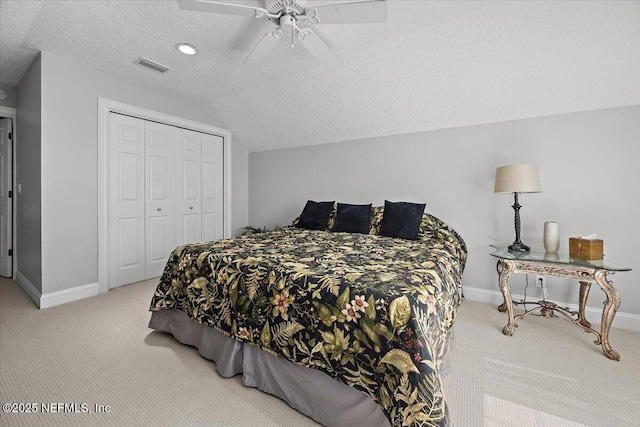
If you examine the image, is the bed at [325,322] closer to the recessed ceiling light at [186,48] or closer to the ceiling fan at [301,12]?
Result: the ceiling fan at [301,12]

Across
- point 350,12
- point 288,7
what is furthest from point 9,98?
point 350,12

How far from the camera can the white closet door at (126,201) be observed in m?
3.13

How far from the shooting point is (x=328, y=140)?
3906 mm

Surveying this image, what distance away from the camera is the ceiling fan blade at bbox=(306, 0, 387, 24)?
→ 1662 millimetres

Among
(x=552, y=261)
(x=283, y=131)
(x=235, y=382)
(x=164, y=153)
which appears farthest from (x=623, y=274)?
(x=164, y=153)

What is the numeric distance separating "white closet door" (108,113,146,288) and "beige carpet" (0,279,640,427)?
0.92m

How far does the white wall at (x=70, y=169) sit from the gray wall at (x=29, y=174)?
70 millimetres

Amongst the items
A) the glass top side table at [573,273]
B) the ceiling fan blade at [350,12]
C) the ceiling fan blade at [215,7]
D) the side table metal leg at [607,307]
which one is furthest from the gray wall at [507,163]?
the ceiling fan blade at [215,7]

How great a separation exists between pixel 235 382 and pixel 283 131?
3.25 metres

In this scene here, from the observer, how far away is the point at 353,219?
3.21 m

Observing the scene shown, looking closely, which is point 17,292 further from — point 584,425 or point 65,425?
point 584,425

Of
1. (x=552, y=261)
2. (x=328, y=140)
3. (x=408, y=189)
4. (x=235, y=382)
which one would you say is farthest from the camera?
(x=328, y=140)

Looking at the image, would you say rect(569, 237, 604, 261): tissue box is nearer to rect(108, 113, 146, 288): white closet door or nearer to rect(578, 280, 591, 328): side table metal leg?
rect(578, 280, 591, 328): side table metal leg

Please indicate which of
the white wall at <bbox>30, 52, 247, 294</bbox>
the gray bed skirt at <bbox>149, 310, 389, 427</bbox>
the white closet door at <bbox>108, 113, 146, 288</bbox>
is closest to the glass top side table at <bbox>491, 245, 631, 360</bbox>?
the gray bed skirt at <bbox>149, 310, 389, 427</bbox>
